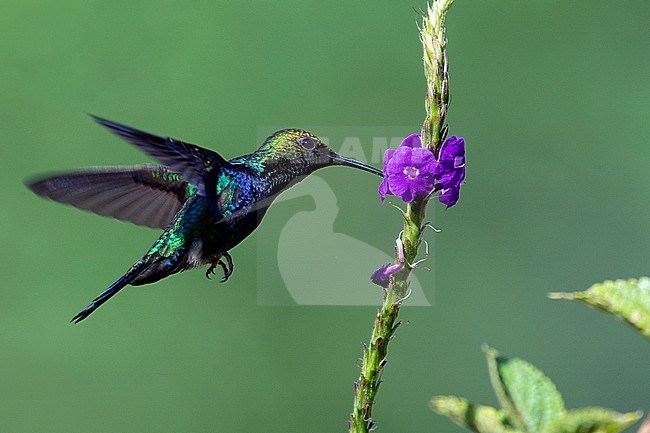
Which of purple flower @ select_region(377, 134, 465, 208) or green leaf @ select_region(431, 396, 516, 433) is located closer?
green leaf @ select_region(431, 396, 516, 433)

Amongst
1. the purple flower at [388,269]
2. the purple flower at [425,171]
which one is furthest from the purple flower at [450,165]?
the purple flower at [388,269]

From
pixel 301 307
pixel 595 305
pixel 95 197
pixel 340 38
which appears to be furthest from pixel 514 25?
pixel 595 305

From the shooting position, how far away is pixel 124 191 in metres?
2.49

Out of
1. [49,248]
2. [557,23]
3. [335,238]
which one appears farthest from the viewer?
[557,23]

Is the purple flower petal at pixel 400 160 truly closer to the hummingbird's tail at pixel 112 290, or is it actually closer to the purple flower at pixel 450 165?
the purple flower at pixel 450 165

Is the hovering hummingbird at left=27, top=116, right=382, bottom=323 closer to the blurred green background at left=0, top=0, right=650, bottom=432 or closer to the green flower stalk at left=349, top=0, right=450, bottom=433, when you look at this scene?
the green flower stalk at left=349, top=0, right=450, bottom=433

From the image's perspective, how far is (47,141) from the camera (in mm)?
5176

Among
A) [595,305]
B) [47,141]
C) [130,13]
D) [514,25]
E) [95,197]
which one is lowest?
[595,305]

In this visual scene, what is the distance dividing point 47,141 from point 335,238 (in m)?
1.85

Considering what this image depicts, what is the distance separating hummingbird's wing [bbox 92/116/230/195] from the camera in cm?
192

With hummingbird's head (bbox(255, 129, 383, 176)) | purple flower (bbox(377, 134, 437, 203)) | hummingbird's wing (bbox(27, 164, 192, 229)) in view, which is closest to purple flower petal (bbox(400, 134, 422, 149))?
purple flower (bbox(377, 134, 437, 203))

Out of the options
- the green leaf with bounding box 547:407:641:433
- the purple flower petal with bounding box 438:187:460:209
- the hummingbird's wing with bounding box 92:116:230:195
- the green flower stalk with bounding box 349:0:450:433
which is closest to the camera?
the green leaf with bounding box 547:407:641:433

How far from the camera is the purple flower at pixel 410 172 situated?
1372 millimetres

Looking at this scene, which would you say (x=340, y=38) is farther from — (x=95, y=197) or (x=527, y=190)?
(x=95, y=197)
